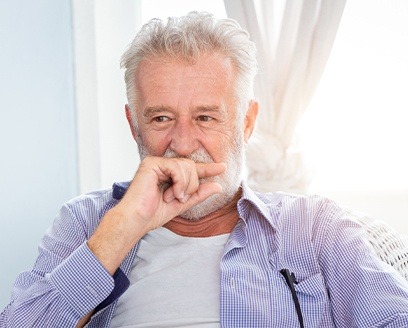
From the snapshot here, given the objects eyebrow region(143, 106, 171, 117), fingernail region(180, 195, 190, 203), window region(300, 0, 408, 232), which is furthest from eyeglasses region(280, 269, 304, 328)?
window region(300, 0, 408, 232)

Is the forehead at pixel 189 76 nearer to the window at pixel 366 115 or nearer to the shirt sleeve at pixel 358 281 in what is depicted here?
the shirt sleeve at pixel 358 281

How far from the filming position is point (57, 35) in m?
3.00

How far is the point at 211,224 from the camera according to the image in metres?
2.09

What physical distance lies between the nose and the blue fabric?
8.0 inches

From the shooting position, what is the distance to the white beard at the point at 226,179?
199 centimetres

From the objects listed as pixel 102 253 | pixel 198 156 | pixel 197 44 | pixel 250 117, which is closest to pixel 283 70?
pixel 250 117

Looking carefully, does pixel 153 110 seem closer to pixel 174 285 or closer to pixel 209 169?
pixel 209 169

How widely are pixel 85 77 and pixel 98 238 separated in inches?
52.2

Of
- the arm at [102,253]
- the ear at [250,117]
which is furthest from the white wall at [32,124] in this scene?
the ear at [250,117]

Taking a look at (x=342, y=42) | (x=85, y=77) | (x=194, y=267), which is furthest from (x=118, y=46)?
(x=194, y=267)

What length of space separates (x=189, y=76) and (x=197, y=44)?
89mm

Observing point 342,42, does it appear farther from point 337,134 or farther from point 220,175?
point 220,175

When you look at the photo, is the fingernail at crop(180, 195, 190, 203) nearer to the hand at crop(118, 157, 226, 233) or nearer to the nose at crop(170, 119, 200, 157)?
the hand at crop(118, 157, 226, 233)

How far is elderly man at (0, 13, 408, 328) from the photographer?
1.79m
